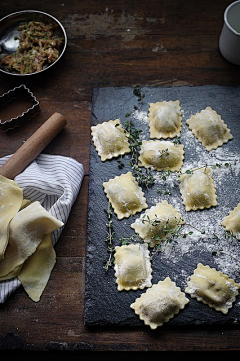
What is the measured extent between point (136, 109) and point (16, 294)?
111cm

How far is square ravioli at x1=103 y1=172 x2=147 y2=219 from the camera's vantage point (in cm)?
202

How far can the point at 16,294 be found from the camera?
1.91m

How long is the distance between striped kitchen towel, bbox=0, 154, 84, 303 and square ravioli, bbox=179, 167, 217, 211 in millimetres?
519

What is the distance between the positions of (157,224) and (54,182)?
0.53 meters

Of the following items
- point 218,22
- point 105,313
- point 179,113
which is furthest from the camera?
point 218,22

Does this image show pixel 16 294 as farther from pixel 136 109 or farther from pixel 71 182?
pixel 136 109

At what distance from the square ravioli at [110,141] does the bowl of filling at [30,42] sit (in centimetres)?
50

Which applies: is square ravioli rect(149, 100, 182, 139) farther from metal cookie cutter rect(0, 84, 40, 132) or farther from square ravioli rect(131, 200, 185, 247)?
metal cookie cutter rect(0, 84, 40, 132)

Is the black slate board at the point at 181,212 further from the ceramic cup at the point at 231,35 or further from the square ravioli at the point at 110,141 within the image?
the ceramic cup at the point at 231,35

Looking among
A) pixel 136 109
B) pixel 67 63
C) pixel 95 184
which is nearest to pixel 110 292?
pixel 95 184

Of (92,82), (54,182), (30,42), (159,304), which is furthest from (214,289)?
(30,42)

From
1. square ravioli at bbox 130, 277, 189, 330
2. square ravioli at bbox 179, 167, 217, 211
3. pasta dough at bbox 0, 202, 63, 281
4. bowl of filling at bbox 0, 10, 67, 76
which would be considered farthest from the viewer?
bowl of filling at bbox 0, 10, 67, 76

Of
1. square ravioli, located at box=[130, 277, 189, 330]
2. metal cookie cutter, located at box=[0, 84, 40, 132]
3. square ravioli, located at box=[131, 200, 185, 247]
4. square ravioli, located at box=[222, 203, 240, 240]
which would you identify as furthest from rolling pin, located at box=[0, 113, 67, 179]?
square ravioli, located at box=[222, 203, 240, 240]

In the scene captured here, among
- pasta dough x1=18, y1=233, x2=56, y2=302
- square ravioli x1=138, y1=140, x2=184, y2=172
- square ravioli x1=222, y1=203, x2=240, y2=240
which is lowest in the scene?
pasta dough x1=18, y1=233, x2=56, y2=302
